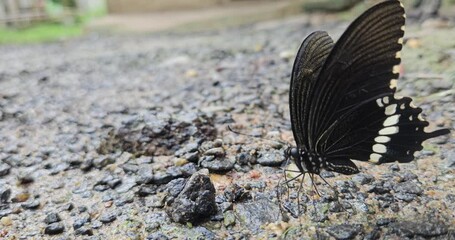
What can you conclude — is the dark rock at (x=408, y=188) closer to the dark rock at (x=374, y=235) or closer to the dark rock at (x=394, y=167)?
the dark rock at (x=394, y=167)

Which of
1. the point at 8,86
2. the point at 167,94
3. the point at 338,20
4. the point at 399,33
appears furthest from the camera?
the point at 338,20

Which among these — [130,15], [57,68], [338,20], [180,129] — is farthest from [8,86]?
[130,15]

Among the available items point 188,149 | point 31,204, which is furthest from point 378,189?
point 31,204

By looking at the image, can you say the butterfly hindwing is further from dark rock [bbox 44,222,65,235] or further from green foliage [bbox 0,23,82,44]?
green foliage [bbox 0,23,82,44]

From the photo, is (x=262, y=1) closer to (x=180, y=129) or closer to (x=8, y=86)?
(x=8, y=86)

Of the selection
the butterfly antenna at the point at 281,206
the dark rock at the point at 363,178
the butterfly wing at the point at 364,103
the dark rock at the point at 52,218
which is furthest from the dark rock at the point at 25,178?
the dark rock at the point at 363,178
